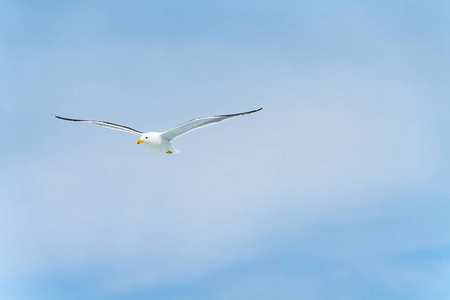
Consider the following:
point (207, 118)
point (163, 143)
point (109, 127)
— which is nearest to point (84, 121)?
point (109, 127)

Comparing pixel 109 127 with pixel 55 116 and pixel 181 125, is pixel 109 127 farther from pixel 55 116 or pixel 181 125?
pixel 181 125

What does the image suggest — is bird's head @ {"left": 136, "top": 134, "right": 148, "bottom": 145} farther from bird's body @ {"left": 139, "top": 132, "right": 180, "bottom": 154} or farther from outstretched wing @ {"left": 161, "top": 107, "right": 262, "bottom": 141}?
outstretched wing @ {"left": 161, "top": 107, "right": 262, "bottom": 141}

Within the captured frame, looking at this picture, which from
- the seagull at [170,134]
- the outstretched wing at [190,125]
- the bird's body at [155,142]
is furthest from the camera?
the bird's body at [155,142]

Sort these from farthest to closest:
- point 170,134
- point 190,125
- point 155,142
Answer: point 170,134 → point 155,142 → point 190,125

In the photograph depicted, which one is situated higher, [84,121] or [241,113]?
[84,121]

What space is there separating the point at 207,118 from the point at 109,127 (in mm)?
12045

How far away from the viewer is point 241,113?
46.7 m

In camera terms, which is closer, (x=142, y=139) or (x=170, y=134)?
(x=142, y=139)

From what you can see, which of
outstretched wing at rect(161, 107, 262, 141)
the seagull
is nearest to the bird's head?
the seagull

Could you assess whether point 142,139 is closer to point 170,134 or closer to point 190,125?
point 170,134

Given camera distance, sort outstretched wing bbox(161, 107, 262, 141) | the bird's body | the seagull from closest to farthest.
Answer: outstretched wing bbox(161, 107, 262, 141) < the seagull < the bird's body

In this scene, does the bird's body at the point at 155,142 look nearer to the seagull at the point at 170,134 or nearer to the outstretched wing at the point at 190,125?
the seagull at the point at 170,134

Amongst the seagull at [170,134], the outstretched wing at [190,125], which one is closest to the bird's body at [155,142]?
the seagull at [170,134]

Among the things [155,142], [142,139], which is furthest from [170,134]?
[142,139]
